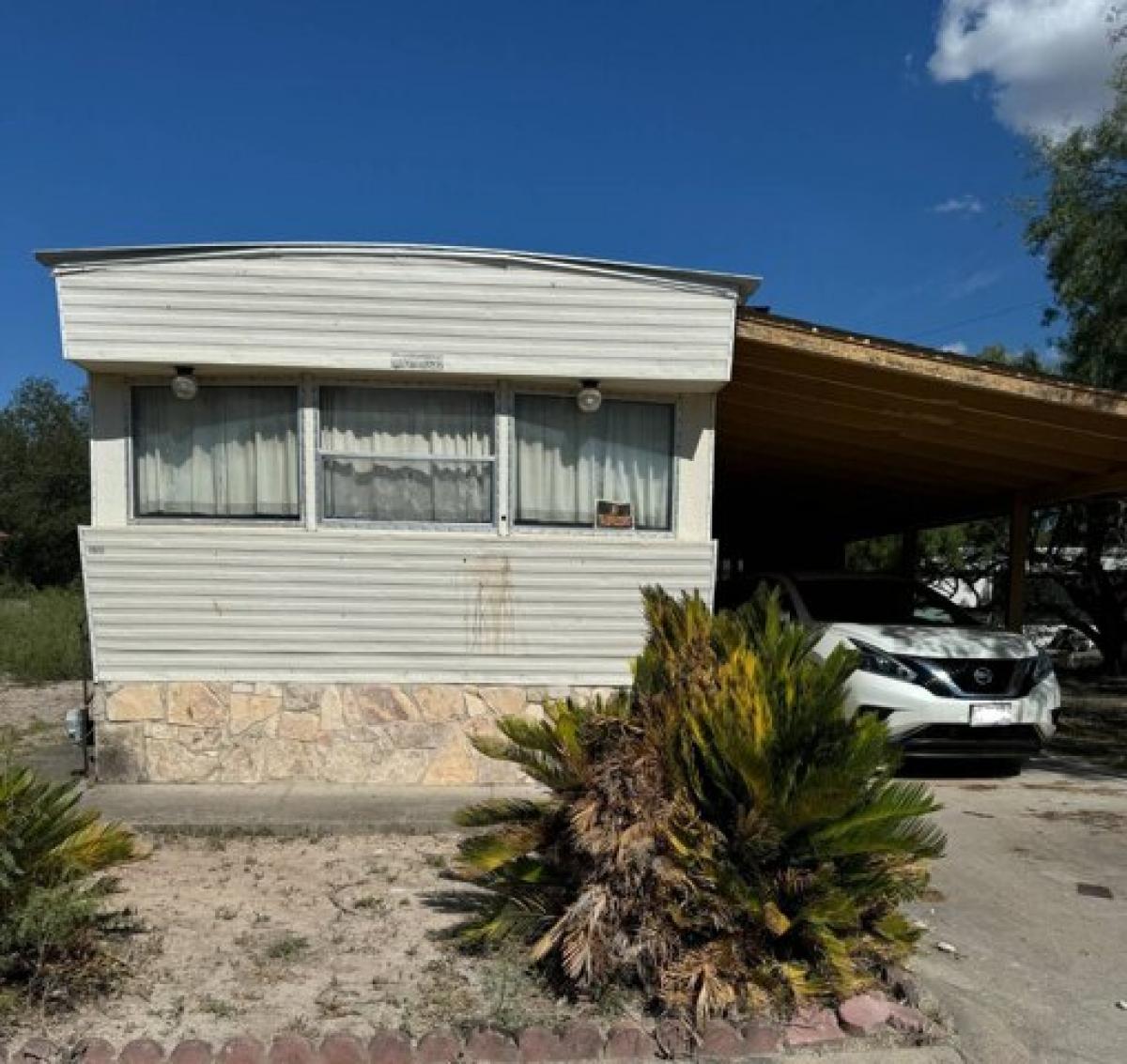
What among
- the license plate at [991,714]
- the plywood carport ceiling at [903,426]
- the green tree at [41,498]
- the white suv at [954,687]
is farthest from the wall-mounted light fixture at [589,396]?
the green tree at [41,498]

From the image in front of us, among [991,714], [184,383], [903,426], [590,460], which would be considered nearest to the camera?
[184,383]

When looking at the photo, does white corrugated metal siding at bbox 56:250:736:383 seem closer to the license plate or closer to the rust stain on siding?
the rust stain on siding

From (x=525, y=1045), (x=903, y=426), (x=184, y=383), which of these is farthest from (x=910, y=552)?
(x=525, y=1045)

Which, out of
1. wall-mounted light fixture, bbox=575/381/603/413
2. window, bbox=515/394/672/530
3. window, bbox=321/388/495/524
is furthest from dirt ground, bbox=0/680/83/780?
wall-mounted light fixture, bbox=575/381/603/413

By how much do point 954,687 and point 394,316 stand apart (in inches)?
188

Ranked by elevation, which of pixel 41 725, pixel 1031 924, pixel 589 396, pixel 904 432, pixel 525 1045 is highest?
pixel 589 396

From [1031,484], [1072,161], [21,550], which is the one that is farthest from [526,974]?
[21,550]

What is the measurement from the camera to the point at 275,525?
6.86 meters

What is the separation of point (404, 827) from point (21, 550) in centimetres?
4031

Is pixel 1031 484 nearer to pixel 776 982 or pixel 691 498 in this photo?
pixel 691 498

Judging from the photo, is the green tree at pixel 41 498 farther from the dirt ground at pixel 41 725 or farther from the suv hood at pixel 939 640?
the suv hood at pixel 939 640

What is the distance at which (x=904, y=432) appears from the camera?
341 inches

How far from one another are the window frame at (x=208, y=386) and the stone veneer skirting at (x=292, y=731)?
110cm

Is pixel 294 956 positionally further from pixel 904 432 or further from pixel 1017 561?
pixel 1017 561
